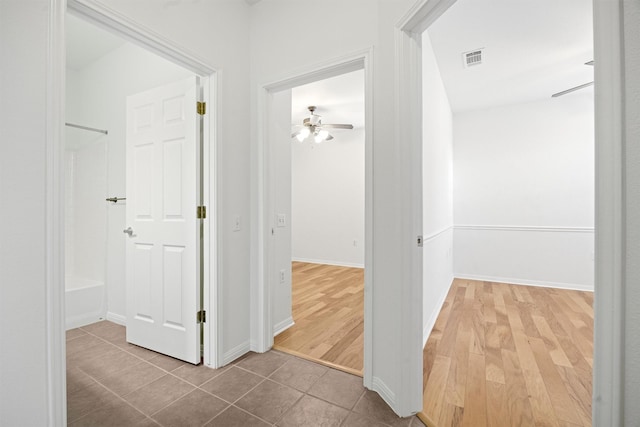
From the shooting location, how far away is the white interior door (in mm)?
2035

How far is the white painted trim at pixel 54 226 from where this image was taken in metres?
1.19

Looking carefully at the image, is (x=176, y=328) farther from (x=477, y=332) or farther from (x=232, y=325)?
(x=477, y=332)


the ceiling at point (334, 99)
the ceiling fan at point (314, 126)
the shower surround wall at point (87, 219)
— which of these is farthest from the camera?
the ceiling fan at point (314, 126)

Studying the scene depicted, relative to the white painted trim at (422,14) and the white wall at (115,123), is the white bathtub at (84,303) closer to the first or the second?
the white wall at (115,123)

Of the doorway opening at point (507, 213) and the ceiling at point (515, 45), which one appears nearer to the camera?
the doorway opening at point (507, 213)

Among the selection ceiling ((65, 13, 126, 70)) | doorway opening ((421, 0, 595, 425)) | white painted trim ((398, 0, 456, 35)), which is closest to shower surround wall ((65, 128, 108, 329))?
ceiling ((65, 13, 126, 70))

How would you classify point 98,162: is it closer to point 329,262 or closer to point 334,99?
point 334,99

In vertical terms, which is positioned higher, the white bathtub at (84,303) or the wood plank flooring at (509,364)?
the white bathtub at (84,303)

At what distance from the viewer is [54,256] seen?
1214 millimetres

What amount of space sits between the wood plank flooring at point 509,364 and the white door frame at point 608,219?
1.12 metres

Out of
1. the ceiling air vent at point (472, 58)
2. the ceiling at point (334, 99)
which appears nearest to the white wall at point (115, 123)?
the ceiling at point (334, 99)

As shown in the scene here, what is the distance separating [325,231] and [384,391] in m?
4.46

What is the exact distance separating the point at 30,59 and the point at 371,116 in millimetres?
1654

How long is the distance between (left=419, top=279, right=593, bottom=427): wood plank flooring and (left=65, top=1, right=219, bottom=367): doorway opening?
1621mm
